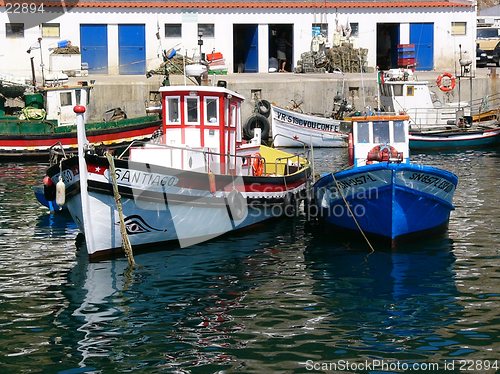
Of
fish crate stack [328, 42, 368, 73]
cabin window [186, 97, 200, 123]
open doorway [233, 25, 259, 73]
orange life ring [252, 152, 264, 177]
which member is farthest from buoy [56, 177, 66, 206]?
open doorway [233, 25, 259, 73]

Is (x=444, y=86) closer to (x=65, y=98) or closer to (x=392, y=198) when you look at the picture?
(x=65, y=98)

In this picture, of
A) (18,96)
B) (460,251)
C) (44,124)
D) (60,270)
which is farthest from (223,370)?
(18,96)

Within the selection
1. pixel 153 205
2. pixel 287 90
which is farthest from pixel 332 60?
pixel 153 205

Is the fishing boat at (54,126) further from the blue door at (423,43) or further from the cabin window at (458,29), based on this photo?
the cabin window at (458,29)

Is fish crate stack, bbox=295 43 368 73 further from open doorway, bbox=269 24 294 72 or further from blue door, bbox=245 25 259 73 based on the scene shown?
blue door, bbox=245 25 259 73

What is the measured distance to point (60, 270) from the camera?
1616cm

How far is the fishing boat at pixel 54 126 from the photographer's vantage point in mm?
30906

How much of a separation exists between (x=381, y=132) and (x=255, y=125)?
16.6 meters

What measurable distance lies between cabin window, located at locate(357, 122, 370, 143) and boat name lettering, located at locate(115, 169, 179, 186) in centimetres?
520

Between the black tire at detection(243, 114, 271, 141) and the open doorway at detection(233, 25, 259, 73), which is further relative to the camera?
the open doorway at detection(233, 25, 259, 73)

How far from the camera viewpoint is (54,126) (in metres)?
31.2

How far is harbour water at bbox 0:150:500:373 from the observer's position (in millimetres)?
11484

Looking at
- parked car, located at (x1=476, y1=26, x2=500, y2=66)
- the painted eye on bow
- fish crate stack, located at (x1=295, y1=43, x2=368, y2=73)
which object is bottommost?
the painted eye on bow

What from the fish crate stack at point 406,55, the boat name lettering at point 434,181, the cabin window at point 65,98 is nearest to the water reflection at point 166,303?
the boat name lettering at point 434,181
